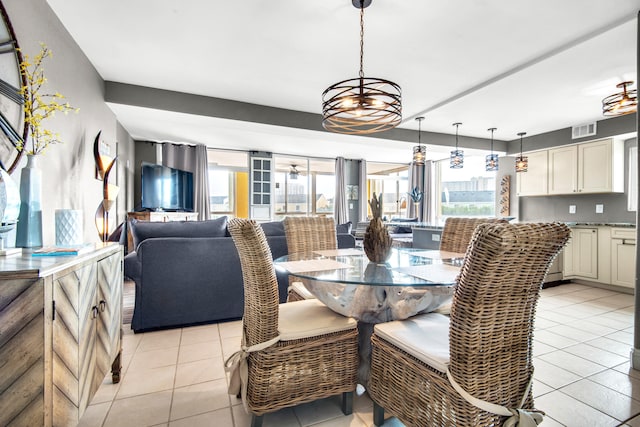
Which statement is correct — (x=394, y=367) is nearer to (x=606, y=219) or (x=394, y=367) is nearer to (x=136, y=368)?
(x=136, y=368)

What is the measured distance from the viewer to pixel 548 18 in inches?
95.4

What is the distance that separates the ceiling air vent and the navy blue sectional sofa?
18.5 ft

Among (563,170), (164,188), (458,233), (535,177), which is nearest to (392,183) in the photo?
(535,177)

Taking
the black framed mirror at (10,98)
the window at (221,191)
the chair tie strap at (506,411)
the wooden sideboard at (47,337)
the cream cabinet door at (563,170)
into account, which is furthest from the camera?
the window at (221,191)

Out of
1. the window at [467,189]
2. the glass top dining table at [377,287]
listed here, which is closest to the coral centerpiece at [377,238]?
the glass top dining table at [377,287]

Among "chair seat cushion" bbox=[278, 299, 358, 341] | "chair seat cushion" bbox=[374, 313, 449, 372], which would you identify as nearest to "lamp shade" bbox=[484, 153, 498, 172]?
"chair seat cushion" bbox=[374, 313, 449, 372]

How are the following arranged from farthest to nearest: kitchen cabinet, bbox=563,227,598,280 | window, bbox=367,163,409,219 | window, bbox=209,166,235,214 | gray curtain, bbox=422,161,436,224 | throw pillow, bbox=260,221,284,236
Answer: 1. window, bbox=367,163,409,219
2. gray curtain, bbox=422,161,436,224
3. window, bbox=209,166,235,214
4. kitchen cabinet, bbox=563,227,598,280
5. throw pillow, bbox=260,221,284,236

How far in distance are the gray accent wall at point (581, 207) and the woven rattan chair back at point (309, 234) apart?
4657 mm

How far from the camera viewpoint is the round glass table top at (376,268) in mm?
1526

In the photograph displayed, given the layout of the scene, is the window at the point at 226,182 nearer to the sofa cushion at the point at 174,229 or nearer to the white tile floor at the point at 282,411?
the sofa cushion at the point at 174,229

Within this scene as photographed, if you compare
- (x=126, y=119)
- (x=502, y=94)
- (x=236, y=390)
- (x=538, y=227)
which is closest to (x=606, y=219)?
(x=502, y=94)

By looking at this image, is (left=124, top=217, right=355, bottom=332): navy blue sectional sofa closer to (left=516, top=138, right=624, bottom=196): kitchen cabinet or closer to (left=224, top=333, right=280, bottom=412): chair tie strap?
(left=224, top=333, right=280, bottom=412): chair tie strap

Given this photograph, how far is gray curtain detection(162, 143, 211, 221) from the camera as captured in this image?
6562 mm

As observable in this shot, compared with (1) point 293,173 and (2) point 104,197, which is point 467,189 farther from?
(2) point 104,197
